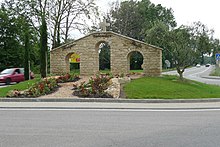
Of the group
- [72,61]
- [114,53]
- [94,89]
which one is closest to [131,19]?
[72,61]

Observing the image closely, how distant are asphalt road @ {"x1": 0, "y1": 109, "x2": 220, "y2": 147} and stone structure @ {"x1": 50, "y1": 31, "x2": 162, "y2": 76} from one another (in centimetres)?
1167

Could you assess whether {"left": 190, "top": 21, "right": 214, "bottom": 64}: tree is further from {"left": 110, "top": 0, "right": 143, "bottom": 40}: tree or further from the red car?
{"left": 110, "top": 0, "right": 143, "bottom": 40}: tree

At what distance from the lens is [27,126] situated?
25.8 feet

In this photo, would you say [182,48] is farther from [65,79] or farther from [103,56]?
[103,56]

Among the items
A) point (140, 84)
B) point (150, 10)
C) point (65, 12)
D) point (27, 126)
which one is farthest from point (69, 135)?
point (150, 10)

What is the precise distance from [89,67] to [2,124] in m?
14.9

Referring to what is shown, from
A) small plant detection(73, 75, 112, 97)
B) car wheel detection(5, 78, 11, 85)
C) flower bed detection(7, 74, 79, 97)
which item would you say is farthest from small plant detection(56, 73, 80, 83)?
car wheel detection(5, 78, 11, 85)

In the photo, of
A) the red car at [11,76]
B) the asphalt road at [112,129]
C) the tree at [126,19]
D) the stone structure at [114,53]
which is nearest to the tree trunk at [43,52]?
the stone structure at [114,53]

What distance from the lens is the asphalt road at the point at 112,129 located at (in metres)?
6.01

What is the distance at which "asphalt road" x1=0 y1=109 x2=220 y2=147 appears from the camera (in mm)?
6012

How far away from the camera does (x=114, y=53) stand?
74.0 ft

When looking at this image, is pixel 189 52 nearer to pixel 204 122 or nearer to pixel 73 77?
pixel 73 77

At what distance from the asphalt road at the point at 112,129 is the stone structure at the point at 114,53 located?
11674 mm

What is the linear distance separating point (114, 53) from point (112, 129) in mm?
15480
